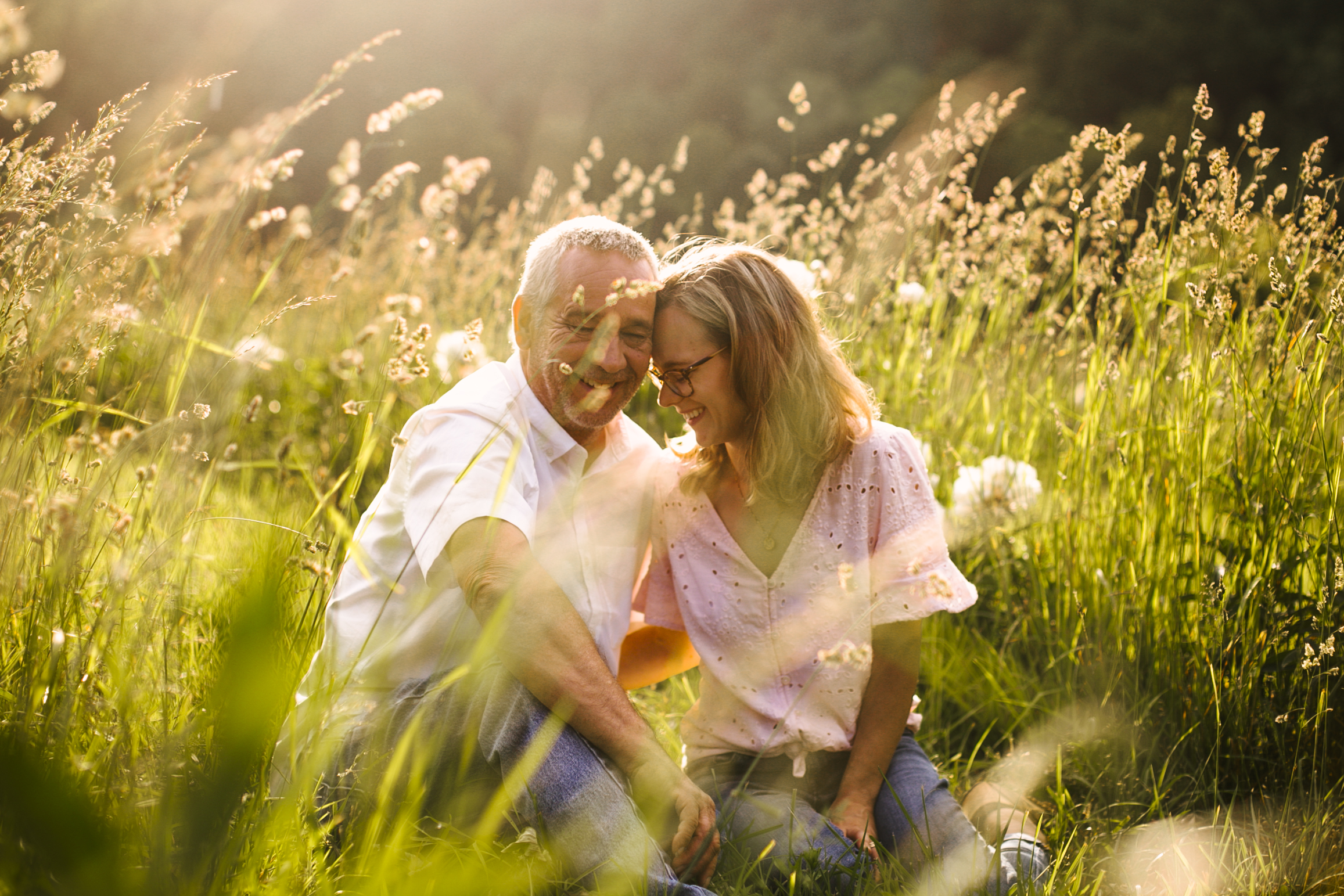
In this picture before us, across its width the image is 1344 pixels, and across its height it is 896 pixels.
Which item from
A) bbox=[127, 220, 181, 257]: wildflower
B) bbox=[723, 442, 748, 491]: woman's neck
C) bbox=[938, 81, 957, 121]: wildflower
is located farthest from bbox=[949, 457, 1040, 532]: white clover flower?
bbox=[127, 220, 181, 257]: wildflower

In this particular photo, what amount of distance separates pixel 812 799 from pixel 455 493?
993mm

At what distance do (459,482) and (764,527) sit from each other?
73 cm

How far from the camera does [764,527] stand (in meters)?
1.96

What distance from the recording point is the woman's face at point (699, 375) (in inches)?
72.4

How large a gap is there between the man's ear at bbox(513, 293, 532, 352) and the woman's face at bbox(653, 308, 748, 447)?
0.96 ft

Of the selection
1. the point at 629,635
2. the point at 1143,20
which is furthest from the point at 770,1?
the point at 629,635

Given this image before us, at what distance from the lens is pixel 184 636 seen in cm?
145

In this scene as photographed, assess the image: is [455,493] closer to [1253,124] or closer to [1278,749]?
[1278,749]

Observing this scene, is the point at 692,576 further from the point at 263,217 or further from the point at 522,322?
the point at 263,217

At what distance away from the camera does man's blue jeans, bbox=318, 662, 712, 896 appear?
1.37m

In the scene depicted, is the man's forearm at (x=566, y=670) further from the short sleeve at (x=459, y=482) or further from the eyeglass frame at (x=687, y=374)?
the eyeglass frame at (x=687, y=374)

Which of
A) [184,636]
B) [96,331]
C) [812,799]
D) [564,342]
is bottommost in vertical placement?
[812,799]

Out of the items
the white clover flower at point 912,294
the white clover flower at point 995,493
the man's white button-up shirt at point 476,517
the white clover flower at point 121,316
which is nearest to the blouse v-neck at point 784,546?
the man's white button-up shirt at point 476,517

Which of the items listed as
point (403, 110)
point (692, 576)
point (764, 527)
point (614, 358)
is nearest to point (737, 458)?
point (764, 527)
